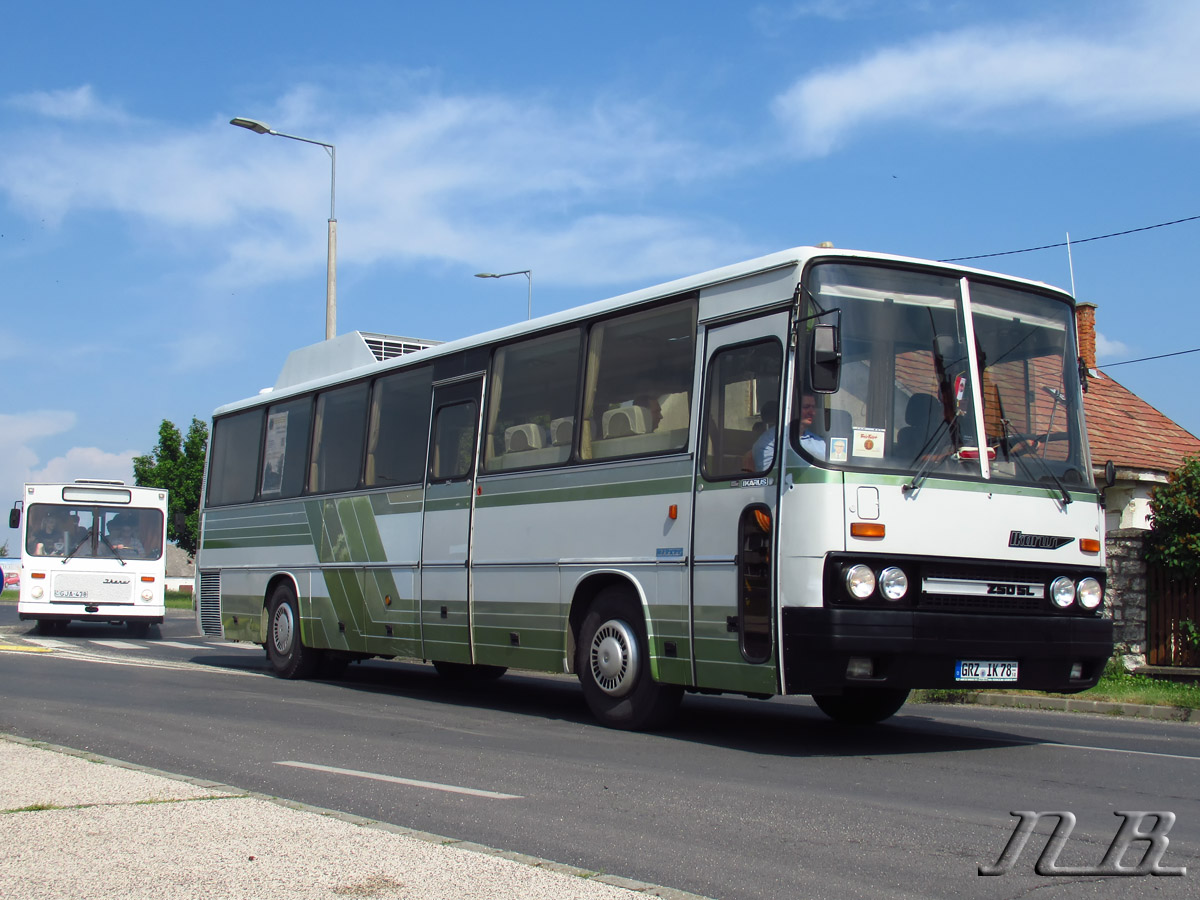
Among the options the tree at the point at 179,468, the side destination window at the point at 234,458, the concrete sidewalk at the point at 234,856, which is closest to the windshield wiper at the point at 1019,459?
the concrete sidewalk at the point at 234,856

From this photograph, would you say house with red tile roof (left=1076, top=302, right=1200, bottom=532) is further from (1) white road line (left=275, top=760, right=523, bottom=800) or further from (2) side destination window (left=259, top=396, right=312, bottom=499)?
(1) white road line (left=275, top=760, right=523, bottom=800)

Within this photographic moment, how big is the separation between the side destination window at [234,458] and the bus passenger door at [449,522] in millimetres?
4806

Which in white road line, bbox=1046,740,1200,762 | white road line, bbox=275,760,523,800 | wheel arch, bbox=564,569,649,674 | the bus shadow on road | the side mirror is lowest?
white road line, bbox=275,760,523,800

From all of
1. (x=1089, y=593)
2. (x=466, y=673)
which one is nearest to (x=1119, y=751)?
(x=1089, y=593)

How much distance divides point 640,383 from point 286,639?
7.39 meters

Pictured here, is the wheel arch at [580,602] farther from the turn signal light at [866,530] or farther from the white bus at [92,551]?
the white bus at [92,551]

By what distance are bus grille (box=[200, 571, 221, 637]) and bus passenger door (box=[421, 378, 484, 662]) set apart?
5826mm

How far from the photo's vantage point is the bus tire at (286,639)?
15.7 metres

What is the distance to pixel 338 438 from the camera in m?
15.0

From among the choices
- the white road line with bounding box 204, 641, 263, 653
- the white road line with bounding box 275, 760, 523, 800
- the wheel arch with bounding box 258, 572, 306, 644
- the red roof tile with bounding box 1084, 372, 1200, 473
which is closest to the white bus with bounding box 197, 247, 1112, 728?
the white road line with bounding box 275, 760, 523, 800

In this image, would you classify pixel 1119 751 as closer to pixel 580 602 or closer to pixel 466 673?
pixel 580 602

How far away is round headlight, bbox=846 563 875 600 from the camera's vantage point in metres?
8.46

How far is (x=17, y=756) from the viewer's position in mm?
8453

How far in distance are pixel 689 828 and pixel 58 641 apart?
21721 mm
